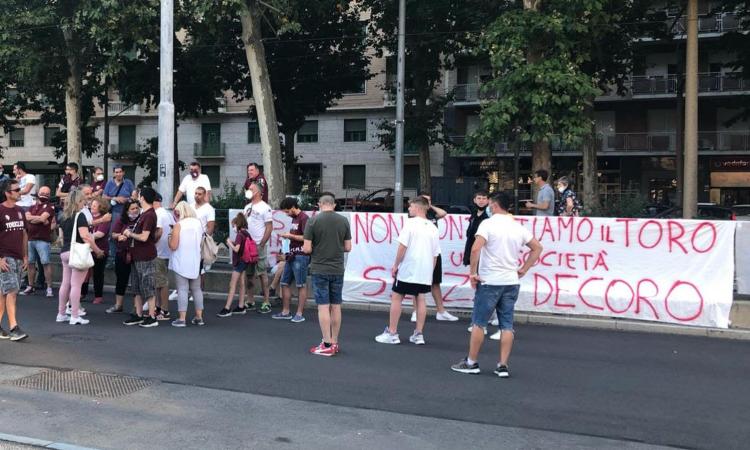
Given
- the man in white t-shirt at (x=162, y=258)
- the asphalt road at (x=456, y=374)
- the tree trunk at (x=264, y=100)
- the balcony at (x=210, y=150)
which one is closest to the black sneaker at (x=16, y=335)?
the asphalt road at (x=456, y=374)

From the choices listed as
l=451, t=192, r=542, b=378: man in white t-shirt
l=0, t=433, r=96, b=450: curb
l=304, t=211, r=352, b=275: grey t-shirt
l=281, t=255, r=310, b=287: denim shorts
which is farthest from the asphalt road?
l=0, t=433, r=96, b=450: curb

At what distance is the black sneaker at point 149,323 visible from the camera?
31.0 ft

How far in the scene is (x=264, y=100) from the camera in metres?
22.8

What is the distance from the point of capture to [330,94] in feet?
118

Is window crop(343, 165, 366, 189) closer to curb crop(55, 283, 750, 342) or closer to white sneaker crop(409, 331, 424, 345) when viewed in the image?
curb crop(55, 283, 750, 342)

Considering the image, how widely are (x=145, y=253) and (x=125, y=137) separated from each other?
4736 centimetres

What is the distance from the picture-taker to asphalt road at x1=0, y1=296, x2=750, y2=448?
226 inches

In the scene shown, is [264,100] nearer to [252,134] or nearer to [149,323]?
[149,323]

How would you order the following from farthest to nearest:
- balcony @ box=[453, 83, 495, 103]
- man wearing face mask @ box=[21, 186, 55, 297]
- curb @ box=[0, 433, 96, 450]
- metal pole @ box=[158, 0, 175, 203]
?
1. balcony @ box=[453, 83, 495, 103]
2. metal pole @ box=[158, 0, 175, 203]
3. man wearing face mask @ box=[21, 186, 55, 297]
4. curb @ box=[0, 433, 96, 450]

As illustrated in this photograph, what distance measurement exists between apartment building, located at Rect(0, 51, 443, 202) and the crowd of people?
3263 centimetres

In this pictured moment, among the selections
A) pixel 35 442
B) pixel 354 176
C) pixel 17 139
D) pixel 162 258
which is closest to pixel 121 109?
pixel 17 139

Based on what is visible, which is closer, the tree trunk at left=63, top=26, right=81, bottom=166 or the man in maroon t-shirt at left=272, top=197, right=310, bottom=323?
the man in maroon t-shirt at left=272, top=197, right=310, bottom=323

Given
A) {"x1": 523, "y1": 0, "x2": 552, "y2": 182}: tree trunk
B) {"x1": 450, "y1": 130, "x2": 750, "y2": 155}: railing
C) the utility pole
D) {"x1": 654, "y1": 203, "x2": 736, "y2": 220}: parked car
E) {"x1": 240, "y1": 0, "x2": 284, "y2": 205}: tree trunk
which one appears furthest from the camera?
{"x1": 450, "y1": 130, "x2": 750, "y2": 155}: railing

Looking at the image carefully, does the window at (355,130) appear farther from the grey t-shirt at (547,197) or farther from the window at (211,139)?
the grey t-shirt at (547,197)
